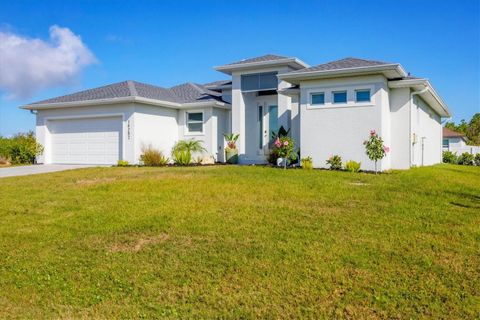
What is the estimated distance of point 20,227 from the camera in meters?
8.00

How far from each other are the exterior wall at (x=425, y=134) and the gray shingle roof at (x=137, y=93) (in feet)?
32.3

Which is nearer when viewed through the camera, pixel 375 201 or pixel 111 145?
pixel 375 201

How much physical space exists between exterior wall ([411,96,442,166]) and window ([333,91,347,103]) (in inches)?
149

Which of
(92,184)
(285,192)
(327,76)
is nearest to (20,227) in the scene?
(92,184)

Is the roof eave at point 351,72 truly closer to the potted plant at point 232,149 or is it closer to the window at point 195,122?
the potted plant at point 232,149

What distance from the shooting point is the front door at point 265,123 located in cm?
2105

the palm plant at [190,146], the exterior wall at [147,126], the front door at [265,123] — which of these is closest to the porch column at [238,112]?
the front door at [265,123]

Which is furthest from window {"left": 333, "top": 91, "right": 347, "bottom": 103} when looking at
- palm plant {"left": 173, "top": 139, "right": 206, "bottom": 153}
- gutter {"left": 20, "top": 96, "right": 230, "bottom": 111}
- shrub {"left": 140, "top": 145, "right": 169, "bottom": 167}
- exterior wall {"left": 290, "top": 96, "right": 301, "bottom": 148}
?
shrub {"left": 140, "top": 145, "right": 169, "bottom": 167}

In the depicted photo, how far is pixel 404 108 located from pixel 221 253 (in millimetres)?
13259

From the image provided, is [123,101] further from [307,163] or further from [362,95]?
[362,95]

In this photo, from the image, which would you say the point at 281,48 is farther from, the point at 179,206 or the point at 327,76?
the point at 179,206

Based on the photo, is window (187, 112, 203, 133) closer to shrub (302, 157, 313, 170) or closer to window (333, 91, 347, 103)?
shrub (302, 157, 313, 170)

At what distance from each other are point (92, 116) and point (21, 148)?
4.89m

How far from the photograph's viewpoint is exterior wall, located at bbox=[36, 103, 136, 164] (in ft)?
65.2
